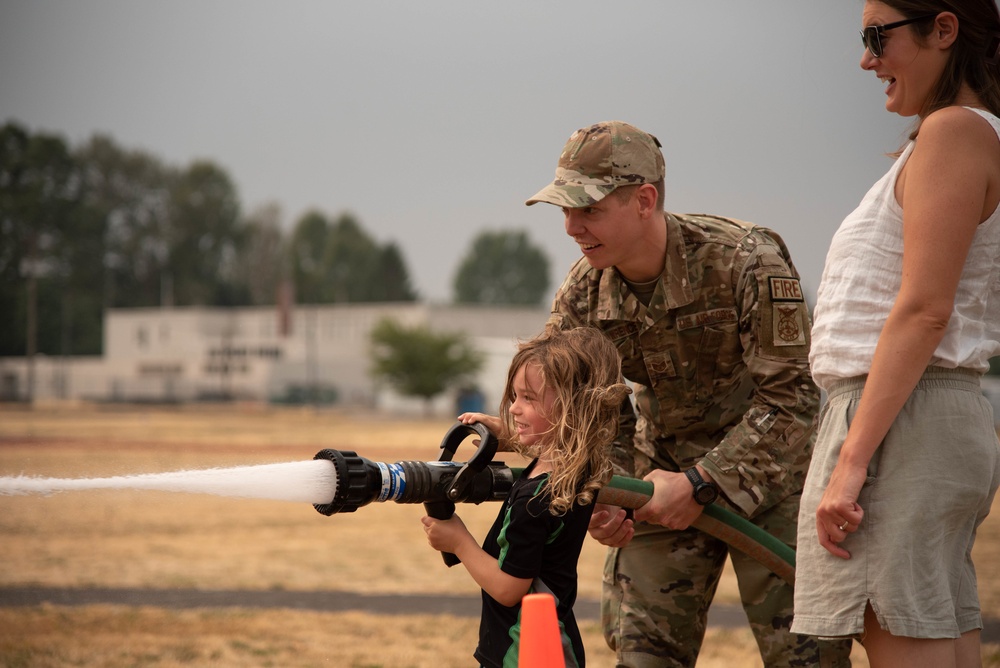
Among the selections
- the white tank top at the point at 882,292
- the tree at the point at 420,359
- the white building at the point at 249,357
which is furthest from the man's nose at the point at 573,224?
the white building at the point at 249,357

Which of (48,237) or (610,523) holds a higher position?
(48,237)

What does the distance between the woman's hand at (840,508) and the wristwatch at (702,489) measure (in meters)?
0.99

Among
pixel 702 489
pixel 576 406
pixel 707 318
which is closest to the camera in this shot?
pixel 576 406

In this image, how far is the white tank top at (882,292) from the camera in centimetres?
259

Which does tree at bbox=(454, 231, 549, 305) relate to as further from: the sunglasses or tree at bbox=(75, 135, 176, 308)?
the sunglasses

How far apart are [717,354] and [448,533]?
4.90 feet

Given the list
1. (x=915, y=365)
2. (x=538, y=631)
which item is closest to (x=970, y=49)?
(x=915, y=365)

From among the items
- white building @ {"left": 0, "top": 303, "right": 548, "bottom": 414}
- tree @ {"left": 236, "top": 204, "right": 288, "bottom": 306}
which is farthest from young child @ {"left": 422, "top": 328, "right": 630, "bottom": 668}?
tree @ {"left": 236, "top": 204, "right": 288, "bottom": 306}

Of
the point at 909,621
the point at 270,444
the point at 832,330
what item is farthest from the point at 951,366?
the point at 270,444

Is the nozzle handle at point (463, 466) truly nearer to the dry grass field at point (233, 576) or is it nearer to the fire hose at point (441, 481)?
the fire hose at point (441, 481)

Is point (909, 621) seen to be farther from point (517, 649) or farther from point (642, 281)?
point (642, 281)

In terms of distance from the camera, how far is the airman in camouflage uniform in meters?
3.71

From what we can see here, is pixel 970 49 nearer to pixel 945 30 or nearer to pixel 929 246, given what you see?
pixel 945 30

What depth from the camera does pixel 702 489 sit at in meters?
3.64
